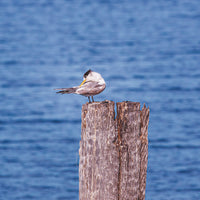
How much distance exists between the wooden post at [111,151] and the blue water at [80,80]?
7683 millimetres

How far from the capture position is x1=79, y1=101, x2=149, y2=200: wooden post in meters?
4.86

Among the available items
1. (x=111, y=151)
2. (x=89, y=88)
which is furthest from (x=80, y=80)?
(x=111, y=151)

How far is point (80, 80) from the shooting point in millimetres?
29891

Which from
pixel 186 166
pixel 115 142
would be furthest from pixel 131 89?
pixel 115 142

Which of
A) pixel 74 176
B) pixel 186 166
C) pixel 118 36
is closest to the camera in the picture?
pixel 74 176

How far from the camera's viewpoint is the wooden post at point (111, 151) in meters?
4.86

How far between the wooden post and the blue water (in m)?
7.68

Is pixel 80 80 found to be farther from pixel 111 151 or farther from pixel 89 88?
pixel 111 151

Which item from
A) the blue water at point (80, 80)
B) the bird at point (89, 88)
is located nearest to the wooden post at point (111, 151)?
the bird at point (89, 88)

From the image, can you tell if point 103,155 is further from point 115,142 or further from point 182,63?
point 182,63

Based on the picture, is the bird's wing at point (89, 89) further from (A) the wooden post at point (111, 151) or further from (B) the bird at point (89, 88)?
(A) the wooden post at point (111, 151)

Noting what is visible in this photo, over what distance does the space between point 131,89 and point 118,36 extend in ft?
66.5

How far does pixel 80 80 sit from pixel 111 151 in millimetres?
25139

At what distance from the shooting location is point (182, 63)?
35.0 m
